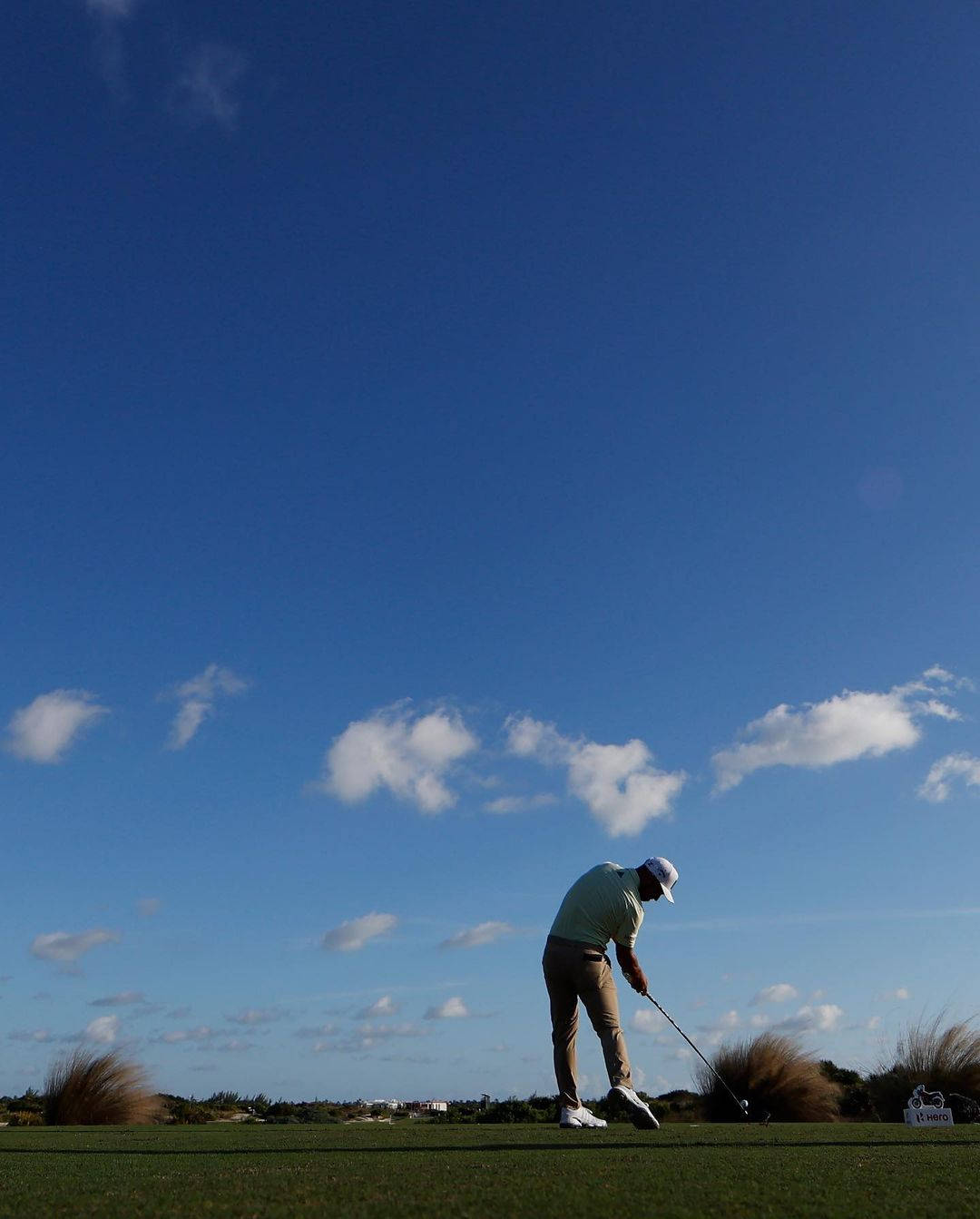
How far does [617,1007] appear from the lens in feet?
24.3

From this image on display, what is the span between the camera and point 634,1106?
6.87m

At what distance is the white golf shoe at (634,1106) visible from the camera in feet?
22.4

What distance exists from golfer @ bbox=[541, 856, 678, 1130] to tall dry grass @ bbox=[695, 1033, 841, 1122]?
15.8 feet

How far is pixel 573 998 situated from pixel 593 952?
404 millimetres

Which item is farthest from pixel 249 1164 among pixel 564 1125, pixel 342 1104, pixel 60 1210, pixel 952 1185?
pixel 342 1104

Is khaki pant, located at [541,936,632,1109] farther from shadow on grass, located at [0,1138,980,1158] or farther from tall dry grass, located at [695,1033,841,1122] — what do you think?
tall dry grass, located at [695,1033,841,1122]

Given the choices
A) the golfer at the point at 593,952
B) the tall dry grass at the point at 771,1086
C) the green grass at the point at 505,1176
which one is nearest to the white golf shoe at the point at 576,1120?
the golfer at the point at 593,952

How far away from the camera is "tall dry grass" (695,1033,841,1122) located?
11.7 meters

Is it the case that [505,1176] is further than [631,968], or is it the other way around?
[631,968]

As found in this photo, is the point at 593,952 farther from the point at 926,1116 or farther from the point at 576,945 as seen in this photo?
the point at 926,1116

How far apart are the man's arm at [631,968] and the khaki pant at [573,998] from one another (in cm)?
19

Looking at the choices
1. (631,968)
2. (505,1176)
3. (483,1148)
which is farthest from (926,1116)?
(505,1176)

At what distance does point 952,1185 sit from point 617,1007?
4.04 meters

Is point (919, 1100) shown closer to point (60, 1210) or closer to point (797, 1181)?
point (797, 1181)
